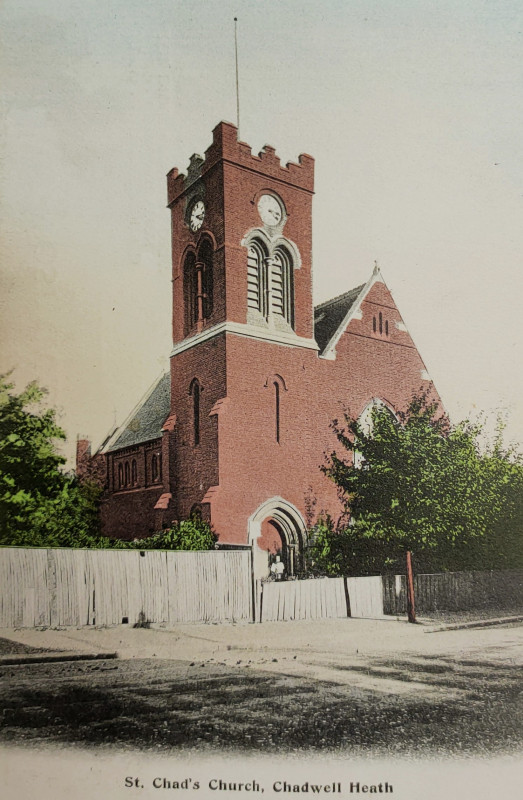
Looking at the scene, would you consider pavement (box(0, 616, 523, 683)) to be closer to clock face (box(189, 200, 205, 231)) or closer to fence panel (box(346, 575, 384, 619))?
fence panel (box(346, 575, 384, 619))

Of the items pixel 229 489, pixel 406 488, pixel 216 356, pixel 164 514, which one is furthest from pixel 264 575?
pixel 216 356

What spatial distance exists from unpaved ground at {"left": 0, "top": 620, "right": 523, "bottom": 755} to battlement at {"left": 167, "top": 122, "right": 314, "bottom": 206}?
4.14m

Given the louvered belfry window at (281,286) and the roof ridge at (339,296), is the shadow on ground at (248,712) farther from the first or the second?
the louvered belfry window at (281,286)

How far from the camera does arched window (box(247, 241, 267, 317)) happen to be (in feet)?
31.6

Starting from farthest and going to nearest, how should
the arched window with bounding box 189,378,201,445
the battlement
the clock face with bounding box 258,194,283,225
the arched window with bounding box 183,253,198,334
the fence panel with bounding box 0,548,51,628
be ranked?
the arched window with bounding box 189,378,201,445 → the clock face with bounding box 258,194,283,225 → the arched window with bounding box 183,253,198,334 → the battlement → the fence panel with bounding box 0,548,51,628

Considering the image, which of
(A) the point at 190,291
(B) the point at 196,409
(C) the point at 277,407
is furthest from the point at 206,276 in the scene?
(C) the point at 277,407

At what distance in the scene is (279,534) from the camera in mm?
8891

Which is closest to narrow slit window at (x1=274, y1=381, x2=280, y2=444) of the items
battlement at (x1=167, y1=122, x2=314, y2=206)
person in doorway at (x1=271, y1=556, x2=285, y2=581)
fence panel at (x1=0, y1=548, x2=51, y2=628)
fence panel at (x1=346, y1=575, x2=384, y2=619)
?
person in doorway at (x1=271, y1=556, x2=285, y2=581)

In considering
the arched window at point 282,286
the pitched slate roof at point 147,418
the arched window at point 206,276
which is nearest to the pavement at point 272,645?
the pitched slate roof at point 147,418

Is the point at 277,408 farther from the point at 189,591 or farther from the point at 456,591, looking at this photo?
the point at 456,591

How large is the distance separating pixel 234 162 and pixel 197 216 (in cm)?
90

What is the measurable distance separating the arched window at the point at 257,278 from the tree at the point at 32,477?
179 inches

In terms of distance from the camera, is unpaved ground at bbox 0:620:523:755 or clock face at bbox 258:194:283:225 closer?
unpaved ground at bbox 0:620:523:755

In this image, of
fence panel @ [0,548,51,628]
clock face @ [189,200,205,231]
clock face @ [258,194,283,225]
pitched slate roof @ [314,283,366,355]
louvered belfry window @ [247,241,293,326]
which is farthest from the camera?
louvered belfry window @ [247,241,293,326]
